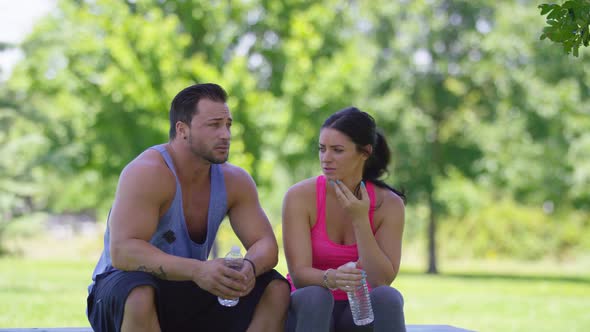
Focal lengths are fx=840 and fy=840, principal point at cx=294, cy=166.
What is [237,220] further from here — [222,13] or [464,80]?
[464,80]

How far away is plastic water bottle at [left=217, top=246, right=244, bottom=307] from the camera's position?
356 cm

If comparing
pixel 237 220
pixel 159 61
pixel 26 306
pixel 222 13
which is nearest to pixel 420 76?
pixel 222 13

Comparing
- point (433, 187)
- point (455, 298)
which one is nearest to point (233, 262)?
point (455, 298)

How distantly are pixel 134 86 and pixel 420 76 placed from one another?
7766 millimetres

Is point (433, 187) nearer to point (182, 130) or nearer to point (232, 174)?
point (232, 174)

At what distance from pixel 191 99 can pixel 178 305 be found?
92cm

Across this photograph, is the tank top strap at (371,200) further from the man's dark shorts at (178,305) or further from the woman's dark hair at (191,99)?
the woman's dark hair at (191,99)

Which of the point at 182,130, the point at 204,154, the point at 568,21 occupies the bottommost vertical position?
the point at 204,154

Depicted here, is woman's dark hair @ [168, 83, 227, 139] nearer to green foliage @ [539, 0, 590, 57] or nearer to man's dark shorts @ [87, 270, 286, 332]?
man's dark shorts @ [87, 270, 286, 332]

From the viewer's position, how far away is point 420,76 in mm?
21172

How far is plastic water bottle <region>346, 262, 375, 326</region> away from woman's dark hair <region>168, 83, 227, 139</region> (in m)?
0.98

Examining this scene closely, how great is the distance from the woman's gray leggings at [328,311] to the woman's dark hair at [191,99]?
942mm

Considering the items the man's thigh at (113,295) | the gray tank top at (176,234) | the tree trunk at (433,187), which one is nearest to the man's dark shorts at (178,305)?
the man's thigh at (113,295)

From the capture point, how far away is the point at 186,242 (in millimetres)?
3799
